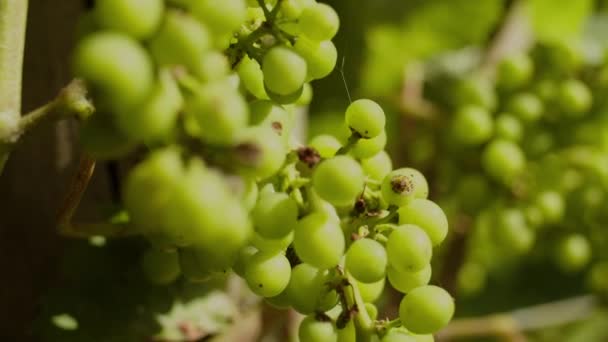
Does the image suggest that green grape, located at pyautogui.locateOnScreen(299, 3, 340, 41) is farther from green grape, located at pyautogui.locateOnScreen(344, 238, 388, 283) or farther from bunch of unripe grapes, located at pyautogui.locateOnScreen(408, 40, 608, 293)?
bunch of unripe grapes, located at pyautogui.locateOnScreen(408, 40, 608, 293)

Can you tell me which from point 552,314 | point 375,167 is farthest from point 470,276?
point 375,167

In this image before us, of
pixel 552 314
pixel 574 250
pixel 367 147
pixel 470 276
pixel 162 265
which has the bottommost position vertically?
pixel 552 314

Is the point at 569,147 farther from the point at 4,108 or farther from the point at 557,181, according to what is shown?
the point at 4,108

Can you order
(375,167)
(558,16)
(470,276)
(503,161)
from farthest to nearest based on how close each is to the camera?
(470,276) → (558,16) → (503,161) → (375,167)

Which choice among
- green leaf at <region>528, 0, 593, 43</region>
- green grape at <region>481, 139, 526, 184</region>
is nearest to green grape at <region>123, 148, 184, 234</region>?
green grape at <region>481, 139, 526, 184</region>

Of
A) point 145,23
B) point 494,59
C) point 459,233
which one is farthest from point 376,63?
point 145,23

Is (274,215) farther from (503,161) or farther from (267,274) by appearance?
(503,161)

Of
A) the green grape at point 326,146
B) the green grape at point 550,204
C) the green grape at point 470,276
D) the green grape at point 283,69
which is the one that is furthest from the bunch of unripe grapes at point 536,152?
the green grape at point 283,69

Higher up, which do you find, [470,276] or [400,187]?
[400,187]

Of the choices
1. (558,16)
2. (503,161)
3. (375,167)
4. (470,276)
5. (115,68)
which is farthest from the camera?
(470,276)
